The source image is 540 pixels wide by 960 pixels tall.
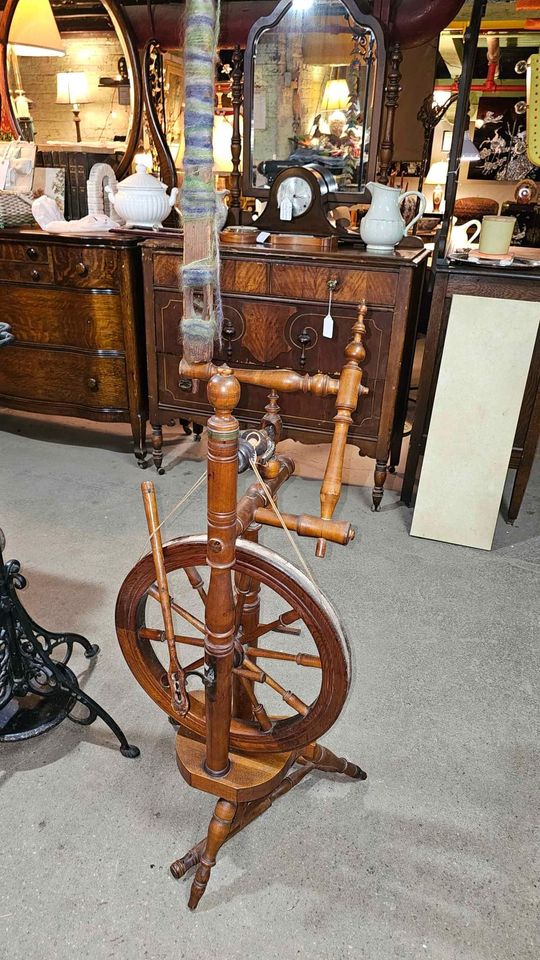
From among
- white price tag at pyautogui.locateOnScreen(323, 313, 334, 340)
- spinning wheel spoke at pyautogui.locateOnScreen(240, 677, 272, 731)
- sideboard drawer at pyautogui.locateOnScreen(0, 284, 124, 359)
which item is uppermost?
white price tag at pyautogui.locateOnScreen(323, 313, 334, 340)

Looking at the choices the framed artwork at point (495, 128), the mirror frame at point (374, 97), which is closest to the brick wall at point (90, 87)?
the mirror frame at point (374, 97)

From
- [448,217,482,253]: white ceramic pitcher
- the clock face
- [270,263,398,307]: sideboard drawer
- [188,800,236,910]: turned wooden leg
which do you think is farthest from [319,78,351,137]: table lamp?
[188,800,236,910]: turned wooden leg

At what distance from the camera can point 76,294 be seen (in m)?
2.85

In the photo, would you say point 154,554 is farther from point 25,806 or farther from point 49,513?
point 49,513

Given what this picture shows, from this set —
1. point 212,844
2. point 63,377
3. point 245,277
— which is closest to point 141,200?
point 245,277

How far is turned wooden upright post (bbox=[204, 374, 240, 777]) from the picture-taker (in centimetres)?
90

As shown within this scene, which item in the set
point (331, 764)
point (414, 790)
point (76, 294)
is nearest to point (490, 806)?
point (414, 790)

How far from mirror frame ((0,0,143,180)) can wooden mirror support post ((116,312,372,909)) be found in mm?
2800

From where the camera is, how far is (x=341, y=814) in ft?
4.56

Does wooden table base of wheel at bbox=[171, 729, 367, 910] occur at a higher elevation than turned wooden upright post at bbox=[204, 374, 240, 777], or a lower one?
lower

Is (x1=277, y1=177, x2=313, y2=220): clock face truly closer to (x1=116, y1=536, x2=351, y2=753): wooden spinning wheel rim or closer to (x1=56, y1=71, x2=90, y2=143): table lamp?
(x1=56, y1=71, x2=90, y2=143): table lamp

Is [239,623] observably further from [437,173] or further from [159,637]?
[437,173]

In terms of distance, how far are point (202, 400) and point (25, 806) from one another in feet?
5.88

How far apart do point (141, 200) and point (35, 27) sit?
137 cm
